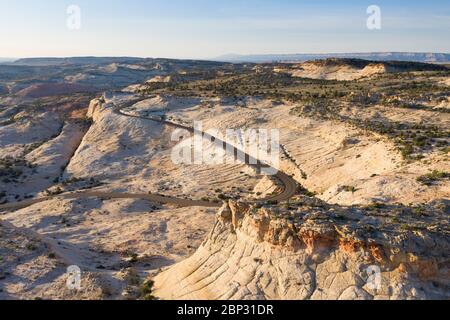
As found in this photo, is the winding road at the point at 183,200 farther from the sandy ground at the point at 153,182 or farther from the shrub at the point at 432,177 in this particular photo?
the shrub at the point at 432,177

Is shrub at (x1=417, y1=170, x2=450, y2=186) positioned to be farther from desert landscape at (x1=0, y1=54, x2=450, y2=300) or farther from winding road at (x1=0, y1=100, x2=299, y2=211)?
winding road at (x1=0, y1=100, x2=299, y2=211)

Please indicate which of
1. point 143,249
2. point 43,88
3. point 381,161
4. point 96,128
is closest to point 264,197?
point 381,161

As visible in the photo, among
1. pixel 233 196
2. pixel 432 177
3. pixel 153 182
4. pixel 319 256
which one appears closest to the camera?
pixel 319 256

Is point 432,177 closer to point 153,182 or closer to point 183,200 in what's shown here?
point 183,200

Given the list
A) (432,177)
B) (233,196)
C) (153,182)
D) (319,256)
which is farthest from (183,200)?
(319,256)

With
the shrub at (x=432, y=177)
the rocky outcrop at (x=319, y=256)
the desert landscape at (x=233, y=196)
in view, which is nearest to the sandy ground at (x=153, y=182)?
the desert landscape at (x=233, y=196)
